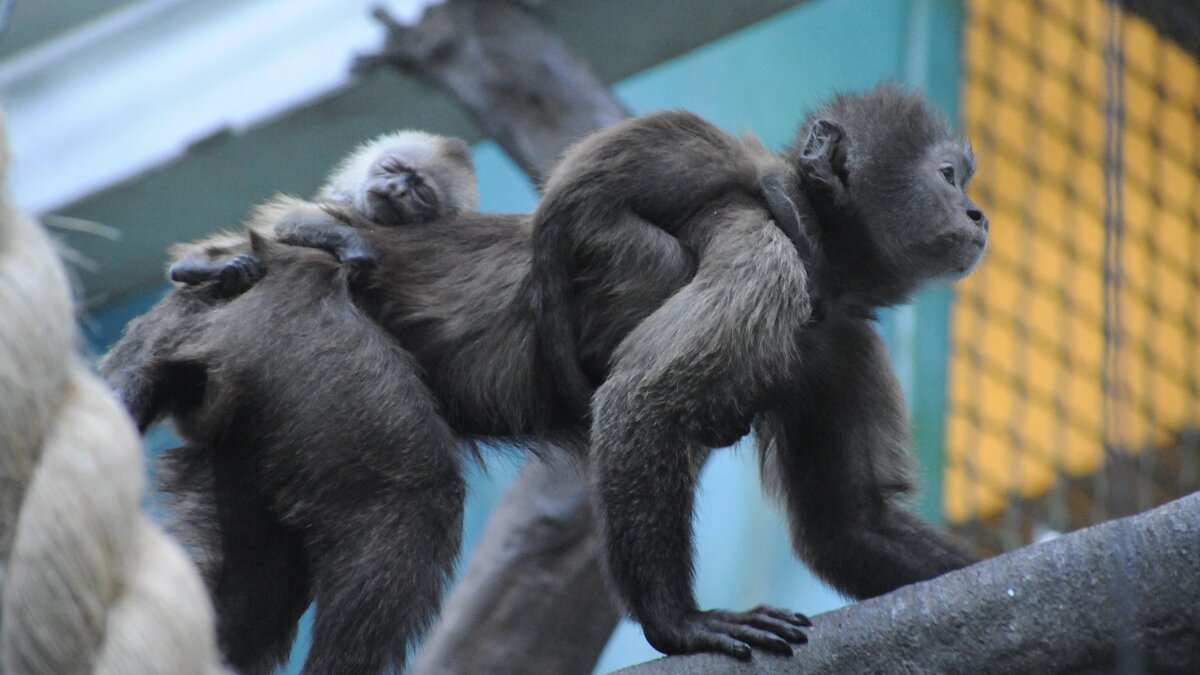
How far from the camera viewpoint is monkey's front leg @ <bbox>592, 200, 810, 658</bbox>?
3521 mm

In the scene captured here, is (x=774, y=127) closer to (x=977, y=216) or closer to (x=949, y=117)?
(x=949, y=117)

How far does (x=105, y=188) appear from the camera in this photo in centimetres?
818

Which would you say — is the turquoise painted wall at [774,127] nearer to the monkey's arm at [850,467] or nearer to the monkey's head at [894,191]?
the monkey's arm at [850,467]

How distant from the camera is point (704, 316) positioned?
3.62 m

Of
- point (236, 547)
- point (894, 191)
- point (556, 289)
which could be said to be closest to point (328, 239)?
point (556, 289)

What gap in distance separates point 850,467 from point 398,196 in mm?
1451

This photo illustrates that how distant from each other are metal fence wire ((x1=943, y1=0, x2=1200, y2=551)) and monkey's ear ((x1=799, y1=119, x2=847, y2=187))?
411 centimetres

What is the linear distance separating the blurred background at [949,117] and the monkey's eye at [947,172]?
343 centimetres

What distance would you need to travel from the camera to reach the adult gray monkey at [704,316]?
359cm

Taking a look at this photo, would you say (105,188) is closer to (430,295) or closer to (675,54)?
(675,54)

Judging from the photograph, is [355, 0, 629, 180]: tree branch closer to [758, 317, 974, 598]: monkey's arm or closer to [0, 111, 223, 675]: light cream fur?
[758, 317, 974, 598]: monkey's arm

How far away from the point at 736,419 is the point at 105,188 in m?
5.40

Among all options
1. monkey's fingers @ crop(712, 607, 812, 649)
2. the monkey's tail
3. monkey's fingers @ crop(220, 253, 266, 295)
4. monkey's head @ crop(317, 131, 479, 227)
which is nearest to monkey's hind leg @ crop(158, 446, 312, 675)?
monkey's fingers @ crop(220, 253, 266, 295)

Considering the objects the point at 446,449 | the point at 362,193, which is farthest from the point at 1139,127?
the point at 446,449
